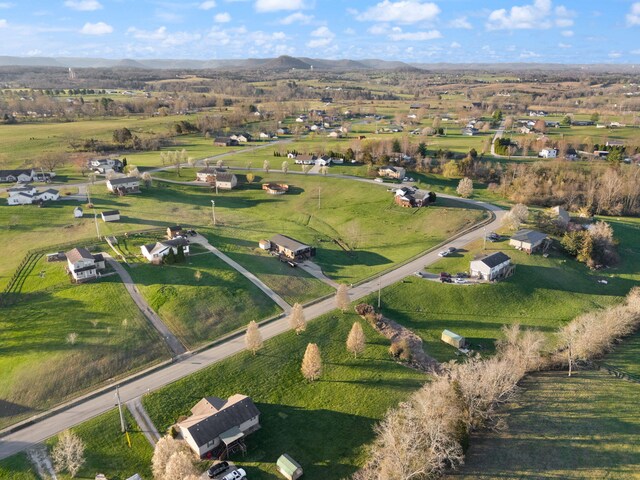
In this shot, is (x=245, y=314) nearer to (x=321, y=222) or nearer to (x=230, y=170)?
(x=321, y=222)

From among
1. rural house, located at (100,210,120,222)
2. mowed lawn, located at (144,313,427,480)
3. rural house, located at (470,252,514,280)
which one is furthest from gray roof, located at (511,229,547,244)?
rural house, located at (100,210,120,222)

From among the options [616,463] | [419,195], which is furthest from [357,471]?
[419,195]

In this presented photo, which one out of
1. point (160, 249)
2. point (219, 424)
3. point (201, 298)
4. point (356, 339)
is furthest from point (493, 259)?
point (160, 249)

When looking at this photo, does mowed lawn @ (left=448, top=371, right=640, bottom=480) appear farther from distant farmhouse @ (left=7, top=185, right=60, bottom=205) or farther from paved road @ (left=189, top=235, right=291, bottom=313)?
distant farmhouse @ (left=7, top=185, right=60, bottom=205)

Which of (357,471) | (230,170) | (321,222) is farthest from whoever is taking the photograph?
(230,170)

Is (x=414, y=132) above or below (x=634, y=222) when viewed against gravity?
above

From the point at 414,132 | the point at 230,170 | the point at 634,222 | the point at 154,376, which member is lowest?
the point at 154,376

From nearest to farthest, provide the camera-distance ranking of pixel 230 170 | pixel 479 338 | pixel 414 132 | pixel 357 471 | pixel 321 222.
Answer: pixel 357 471 < pixel 479 338 < pixel 321 222 < pixel 230 170 < pixel 414 132

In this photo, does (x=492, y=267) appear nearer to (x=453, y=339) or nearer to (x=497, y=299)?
(x=497, y=299)
